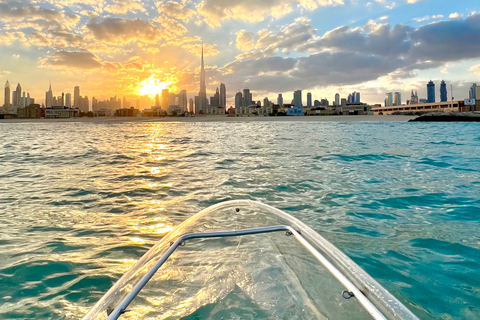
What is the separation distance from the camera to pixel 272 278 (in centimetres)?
241

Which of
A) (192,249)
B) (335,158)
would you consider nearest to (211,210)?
(192,249)

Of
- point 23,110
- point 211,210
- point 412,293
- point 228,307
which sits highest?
point 23,110

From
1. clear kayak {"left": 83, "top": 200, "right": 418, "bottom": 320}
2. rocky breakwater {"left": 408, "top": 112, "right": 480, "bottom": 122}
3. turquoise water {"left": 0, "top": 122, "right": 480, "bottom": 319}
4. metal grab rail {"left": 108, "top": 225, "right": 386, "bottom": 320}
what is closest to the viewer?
metal grab rail {"left": 108, "top": 225, "right": 386, "bottom": 320}

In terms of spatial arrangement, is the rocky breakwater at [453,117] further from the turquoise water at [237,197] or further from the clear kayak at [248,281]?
the clear kayak at [248,281]

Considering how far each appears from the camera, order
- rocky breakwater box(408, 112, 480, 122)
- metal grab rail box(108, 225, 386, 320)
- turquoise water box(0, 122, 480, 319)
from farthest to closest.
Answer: rocky breakwater box(408, 112, 480, 122), turquoise water box(0, 122, 480, 319), metal grab rail box(108, 225, 386, 320)

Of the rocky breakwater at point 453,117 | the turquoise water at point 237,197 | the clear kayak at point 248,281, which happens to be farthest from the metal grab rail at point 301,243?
the rocky breakwater at point 453,117

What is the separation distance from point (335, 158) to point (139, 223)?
8367mm

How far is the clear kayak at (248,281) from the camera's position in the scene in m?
1.85

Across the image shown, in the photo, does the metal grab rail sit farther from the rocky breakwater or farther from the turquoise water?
the rocky breakwater

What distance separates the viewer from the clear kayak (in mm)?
1852

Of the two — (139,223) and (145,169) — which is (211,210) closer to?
(139,223)

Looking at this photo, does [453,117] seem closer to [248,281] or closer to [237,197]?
[237,197]

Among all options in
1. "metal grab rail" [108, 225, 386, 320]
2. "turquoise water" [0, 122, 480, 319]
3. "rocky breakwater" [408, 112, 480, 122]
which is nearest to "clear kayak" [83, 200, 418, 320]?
"metal grab rail" [108, 225, 386, 320]

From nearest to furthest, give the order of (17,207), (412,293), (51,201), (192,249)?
(412,293) → (192,249) → (17,207) → (51,201)
